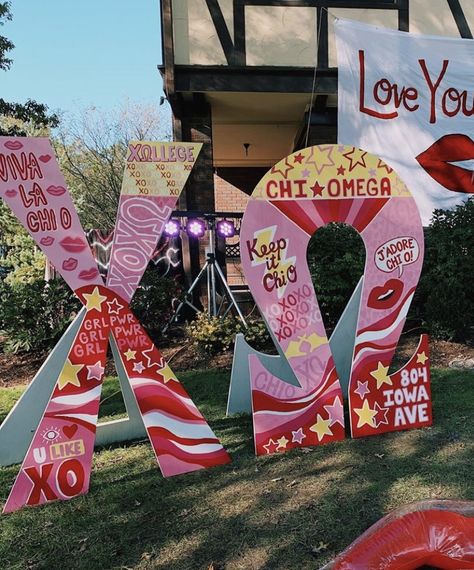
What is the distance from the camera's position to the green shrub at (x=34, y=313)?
629 cm

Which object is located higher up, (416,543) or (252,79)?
(252,79)

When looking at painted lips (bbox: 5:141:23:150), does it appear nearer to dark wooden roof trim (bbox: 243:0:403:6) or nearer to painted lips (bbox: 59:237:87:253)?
painted lips (bbox: 59:237:87:253)

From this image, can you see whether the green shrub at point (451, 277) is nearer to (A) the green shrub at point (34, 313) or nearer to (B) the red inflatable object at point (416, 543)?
(B) the red inflatable object at point (416, 543)

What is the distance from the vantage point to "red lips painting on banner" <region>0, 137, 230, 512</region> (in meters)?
2.79

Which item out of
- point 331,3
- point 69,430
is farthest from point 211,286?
point 331,3

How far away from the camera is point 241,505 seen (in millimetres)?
2709

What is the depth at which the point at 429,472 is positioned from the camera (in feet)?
9.51

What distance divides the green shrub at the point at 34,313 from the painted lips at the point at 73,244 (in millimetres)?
3757

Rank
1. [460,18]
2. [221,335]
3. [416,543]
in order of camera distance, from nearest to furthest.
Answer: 1. [416,543]
2. [221,335]
3. [460,18]

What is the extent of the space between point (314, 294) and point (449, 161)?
4417mm

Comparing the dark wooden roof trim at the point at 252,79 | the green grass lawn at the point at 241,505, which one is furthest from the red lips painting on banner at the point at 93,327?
the dark wooden roof trim at the point at 252,79

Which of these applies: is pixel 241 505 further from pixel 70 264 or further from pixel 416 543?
pixel 70 264

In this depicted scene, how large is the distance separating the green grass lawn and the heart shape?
394mm

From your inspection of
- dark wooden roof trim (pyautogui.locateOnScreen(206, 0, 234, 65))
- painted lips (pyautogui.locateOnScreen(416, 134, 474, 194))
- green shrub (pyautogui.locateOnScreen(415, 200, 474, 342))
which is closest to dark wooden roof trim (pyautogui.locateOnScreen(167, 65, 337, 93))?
dark wooden roof trim (pyautogui.locateOnScreen(206, 0, 234, 65))
